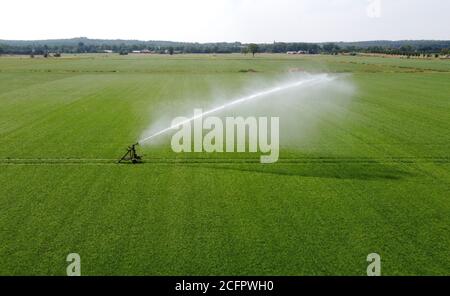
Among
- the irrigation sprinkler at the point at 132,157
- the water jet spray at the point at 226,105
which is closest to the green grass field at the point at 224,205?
the irrigation sprinkler at the point at 132,157

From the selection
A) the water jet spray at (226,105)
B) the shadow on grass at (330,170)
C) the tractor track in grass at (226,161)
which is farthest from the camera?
the water jet spray at (226,105)

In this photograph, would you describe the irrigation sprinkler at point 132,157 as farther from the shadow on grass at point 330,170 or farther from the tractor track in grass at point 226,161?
the shadow on grass at point 330,170

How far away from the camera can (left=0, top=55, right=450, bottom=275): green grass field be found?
1039 centimetres

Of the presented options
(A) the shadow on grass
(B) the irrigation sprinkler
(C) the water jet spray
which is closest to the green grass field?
(A) the shadow on grass

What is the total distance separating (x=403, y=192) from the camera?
15.1 metres

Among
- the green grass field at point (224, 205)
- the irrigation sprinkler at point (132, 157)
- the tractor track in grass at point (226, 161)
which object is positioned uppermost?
the irrigation sprinkler at point (132, 157)

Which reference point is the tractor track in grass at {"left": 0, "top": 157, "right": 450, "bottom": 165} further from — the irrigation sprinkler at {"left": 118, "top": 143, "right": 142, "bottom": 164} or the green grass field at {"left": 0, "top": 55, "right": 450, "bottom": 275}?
the irrigation sprinkler at {"left": 118, "top": 143, "right": 142, "bottom": 164}

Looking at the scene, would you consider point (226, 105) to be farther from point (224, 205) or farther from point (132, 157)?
point (224, 205)

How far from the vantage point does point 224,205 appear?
13.8 metres

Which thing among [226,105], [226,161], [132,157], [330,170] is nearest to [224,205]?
[226,161]

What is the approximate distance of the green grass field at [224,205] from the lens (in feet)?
34.1

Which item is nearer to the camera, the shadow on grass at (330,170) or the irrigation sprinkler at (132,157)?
the shadow on grass at (330,170)
